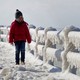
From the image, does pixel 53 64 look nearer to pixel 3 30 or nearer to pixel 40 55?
pixel 40 55

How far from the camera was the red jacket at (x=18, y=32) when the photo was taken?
440 inches

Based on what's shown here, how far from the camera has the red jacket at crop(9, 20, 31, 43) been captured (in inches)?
440

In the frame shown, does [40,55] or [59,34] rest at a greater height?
[59,34]

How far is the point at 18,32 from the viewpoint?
11.2 m

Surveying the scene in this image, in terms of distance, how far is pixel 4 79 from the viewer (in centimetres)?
757

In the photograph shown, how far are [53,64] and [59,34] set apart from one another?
173 cm

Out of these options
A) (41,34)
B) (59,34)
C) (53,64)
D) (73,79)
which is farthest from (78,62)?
(41,34)

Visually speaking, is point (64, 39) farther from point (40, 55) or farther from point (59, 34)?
point (40, 55)

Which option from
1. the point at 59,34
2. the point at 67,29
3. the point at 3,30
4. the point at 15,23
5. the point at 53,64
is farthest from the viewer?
the point at 3,30

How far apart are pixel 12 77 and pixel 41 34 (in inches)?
150

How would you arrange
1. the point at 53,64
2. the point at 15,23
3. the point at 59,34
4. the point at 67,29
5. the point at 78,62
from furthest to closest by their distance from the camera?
the point at 15,23, the point at 53,64, the point at 59,34, the point at 67,29, the point at 78,62

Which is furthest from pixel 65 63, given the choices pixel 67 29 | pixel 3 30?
pixel 3 30

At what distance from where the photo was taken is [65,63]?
8516 millimetres

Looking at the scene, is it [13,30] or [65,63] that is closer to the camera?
[65,63]
